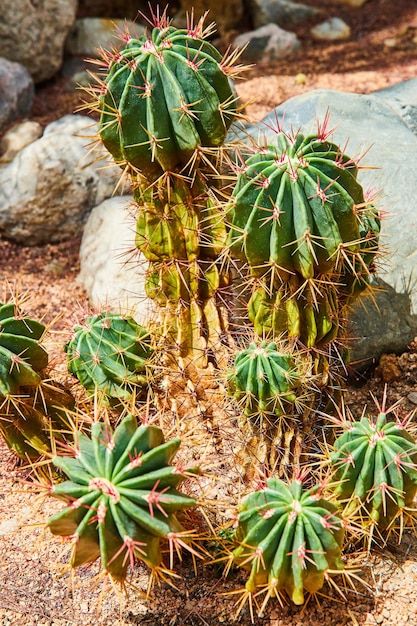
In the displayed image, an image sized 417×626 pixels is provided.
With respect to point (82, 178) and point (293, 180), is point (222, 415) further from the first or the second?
point (82, 178)

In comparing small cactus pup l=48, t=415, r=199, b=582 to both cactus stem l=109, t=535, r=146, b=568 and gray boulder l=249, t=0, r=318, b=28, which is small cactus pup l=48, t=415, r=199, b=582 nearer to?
cactus stem l=109, t=535, r=146, b=568

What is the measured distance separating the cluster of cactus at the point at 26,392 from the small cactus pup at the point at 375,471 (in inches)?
42.7

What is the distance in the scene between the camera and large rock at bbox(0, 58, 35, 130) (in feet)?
22.3

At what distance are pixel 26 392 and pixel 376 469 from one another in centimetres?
141

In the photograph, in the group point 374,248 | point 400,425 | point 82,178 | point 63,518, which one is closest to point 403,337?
point 374,248

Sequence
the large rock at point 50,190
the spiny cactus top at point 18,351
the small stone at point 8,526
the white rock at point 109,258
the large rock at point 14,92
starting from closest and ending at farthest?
the spiny cactus top at point 18,351 → the small stone at point 8,526 → the white rock at point 109,258 → the large rock at point 50,190 → the large rock at point 14,92

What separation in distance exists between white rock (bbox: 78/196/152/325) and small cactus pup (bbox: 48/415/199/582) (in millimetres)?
1850

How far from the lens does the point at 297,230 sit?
100 inches

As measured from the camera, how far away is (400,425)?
2.63 m

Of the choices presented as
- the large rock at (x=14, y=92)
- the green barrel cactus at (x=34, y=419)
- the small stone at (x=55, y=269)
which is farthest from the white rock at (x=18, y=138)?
the green barrel cactus at (x=34, y=419)

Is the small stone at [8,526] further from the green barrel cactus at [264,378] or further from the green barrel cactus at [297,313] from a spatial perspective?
the green barrel cactus at [297,313]

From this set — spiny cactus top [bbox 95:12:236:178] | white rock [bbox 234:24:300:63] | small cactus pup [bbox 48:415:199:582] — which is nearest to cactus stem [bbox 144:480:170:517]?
small cactus pup [bbox 48:415:199:582]

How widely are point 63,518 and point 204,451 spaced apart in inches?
35.3

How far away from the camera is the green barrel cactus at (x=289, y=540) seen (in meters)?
2.27
